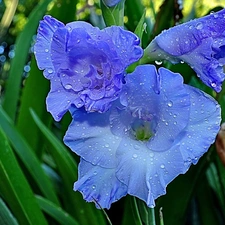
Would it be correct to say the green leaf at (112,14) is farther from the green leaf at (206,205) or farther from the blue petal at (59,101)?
the green leaf at (206,205)

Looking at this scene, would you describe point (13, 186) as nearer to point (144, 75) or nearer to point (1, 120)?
point (1, 120)

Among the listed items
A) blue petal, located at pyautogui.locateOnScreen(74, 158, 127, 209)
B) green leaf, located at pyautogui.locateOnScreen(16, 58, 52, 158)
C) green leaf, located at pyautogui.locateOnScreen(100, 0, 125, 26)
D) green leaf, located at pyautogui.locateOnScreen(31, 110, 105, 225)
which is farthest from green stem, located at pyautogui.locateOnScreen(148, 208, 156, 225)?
green leaf, located at pyautogui.locateOnScreen(16, 58, 52, 158)

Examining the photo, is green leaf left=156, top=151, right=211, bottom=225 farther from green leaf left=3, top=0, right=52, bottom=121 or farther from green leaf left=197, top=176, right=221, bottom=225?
green leaf left=3, top=0, right=52, bottom=121

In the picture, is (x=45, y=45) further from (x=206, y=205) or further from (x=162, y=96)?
(x=206, y=205)

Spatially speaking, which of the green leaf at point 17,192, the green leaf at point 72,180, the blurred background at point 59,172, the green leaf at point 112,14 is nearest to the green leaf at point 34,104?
the blurred background at point 59,172

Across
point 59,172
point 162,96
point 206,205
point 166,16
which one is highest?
point 162,96

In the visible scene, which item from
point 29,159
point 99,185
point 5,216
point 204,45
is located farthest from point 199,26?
point 29,159
